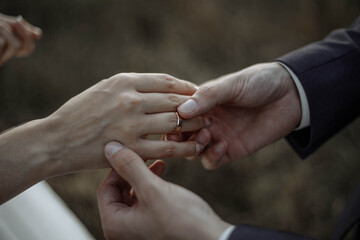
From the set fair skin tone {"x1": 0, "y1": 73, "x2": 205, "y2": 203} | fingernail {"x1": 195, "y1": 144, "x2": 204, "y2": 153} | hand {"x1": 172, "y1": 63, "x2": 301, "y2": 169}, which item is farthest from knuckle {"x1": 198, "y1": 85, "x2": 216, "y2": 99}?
fingernail {"x1": 195, "y1": 144, "x2": 204, "y2": 153}

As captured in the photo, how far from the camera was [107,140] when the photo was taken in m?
1.12

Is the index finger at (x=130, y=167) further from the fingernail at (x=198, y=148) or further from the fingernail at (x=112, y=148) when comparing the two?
the fingernail at (x=198, y=148)

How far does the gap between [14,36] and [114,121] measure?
1040 mm

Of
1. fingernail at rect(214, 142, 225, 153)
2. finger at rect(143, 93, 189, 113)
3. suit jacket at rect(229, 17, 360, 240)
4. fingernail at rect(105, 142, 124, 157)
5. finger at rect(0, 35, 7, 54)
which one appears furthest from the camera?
finger at rect(0, 35, 7, 54)

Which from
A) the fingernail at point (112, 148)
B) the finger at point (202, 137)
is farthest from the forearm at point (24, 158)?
the finger at point (202, 137)

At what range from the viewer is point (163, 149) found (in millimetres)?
1179

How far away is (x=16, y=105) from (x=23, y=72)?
0.39 metres

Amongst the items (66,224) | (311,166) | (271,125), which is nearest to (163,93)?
(271,125)

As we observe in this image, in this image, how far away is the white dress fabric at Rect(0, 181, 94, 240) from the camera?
135 cm

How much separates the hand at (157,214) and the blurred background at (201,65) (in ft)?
4.91

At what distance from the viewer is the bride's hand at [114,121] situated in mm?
1118

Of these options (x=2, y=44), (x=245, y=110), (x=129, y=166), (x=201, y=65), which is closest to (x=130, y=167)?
(x=129, y=166)

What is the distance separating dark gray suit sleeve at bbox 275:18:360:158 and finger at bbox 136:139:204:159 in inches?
21.0

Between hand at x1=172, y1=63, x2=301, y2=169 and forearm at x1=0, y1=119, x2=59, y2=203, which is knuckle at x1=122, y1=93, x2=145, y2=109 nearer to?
hand at x1=172, y1=63, x2=301, y2=169
